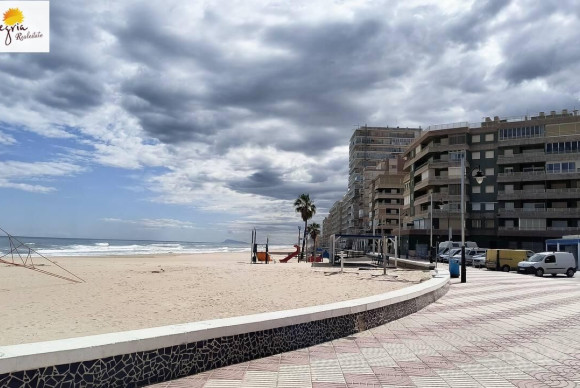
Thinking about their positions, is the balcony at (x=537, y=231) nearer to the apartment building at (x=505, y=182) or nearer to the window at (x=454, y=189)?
the apartment building at (x=505, y=182)

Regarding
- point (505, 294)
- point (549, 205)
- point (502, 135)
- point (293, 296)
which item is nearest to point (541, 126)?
point (502, 135)

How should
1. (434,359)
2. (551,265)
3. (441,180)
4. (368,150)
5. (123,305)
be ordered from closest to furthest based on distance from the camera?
(434,359) → (123,305) → (551,265) → (441,180) → (368,150)

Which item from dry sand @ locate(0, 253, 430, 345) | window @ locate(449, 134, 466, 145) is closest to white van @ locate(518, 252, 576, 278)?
dry sand @ locate(0, 253, 430, 345)

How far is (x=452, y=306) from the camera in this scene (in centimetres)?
1207

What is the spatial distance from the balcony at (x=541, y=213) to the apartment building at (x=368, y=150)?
192 ft

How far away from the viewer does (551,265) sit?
29578mm

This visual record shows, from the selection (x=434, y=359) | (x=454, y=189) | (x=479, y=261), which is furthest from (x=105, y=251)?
(x=434, y=359)

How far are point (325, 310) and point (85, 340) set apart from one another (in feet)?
11.8

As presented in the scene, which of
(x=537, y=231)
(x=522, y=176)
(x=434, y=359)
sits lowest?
(x=434, y=359)

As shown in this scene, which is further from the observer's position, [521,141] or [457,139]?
[457,139]

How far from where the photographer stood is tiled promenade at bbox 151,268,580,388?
5461 millimetres

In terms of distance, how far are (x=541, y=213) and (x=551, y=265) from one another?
115 ft

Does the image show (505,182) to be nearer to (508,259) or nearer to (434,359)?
(508,259)

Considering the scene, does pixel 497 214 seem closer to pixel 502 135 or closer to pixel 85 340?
pixel 502 135
